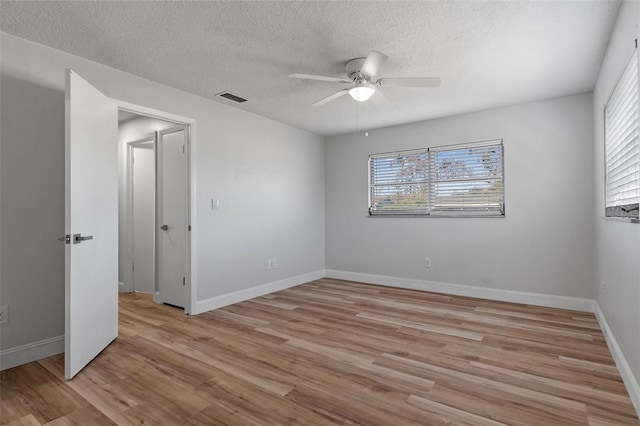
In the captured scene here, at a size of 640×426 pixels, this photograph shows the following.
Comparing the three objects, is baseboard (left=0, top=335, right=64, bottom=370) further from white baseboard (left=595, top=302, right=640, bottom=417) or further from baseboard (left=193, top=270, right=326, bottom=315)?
white baseboard (left=595, top=302, right=640, bottom=417)

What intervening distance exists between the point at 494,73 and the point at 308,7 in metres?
1.97

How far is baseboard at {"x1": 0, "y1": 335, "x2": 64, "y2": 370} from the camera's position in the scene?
2.43 metres

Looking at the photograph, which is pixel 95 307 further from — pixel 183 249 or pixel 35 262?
pixel 183 249

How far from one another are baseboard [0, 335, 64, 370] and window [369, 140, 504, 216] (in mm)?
4082

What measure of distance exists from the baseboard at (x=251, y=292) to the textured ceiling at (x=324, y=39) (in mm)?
2339

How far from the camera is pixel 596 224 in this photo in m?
3.49

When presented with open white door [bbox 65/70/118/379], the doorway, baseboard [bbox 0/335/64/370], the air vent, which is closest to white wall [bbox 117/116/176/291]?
the doorway

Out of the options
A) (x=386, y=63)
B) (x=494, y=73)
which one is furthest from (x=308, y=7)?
(x=494, y=73)

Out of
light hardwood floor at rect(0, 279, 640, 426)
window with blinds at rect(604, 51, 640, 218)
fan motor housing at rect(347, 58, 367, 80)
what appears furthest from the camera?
fan motor housing at rect(347, 58, 367, 80)

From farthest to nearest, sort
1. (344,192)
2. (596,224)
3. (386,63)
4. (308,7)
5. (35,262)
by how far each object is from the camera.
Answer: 1. (344,192)
2. (596,224)
3. (386,63)
4. (35,262)
5. (308,7)

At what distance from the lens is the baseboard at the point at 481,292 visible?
3831 millimetres

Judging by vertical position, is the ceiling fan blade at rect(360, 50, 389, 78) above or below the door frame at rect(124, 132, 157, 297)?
above

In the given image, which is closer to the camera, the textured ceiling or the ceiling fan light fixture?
the textured ceiling

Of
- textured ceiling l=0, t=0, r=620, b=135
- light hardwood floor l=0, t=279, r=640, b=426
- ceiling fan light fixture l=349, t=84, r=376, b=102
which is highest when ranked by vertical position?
textured ceiling l=0, t=0, r=620, b=135
